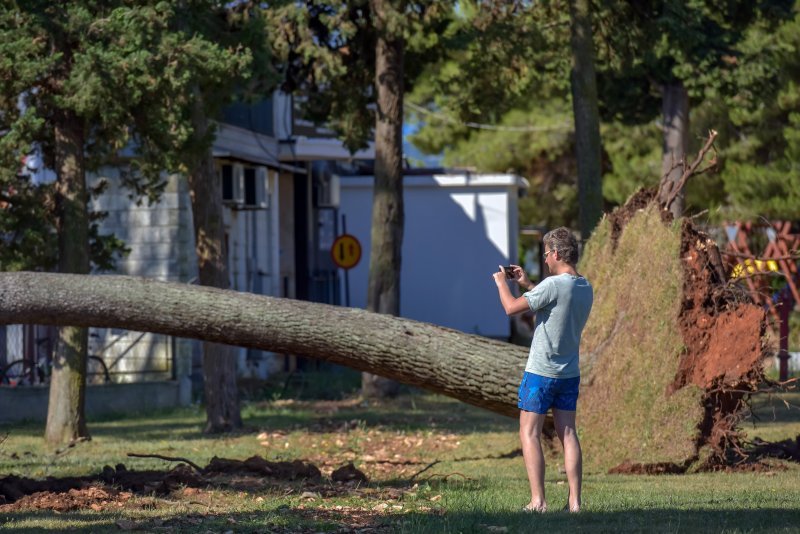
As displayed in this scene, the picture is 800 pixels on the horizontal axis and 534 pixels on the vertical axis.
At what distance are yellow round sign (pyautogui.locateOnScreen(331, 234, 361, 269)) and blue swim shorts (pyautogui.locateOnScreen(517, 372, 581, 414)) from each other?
1453cm

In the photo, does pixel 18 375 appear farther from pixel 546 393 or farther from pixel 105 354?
pixel 546 393

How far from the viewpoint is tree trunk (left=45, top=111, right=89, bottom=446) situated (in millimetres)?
13602

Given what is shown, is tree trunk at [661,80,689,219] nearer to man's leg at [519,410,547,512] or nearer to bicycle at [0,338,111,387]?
bicycle at [0,338,111,387]

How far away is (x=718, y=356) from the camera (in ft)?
34.9

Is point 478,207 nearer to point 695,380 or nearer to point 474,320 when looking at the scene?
point 474,320

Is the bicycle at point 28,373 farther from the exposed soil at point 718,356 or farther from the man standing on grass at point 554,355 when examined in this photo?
the man standing on grass at point 554,355

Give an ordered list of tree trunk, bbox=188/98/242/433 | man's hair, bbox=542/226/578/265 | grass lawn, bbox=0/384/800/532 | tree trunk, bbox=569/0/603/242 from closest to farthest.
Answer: grass lawn, bbox=0/384/800/532
man's hair, bbox=542/226/578/265
tree trunk, bbox=188/98/242/433
tree trunk, bbox=569/0/603/242

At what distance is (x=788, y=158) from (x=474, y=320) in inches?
315

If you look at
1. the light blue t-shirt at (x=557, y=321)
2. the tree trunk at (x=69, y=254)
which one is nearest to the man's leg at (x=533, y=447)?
the light blue t-shirt at (x=557, y=321)

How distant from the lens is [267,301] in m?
10.2

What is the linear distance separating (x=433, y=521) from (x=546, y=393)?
39.1 inches

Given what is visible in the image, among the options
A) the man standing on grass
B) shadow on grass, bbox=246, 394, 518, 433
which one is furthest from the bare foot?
shadow on grass, bbox=246, 394, 518, 433

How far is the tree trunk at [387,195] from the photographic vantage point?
19.5 meters

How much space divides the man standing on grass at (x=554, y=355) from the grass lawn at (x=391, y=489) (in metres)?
0.32
